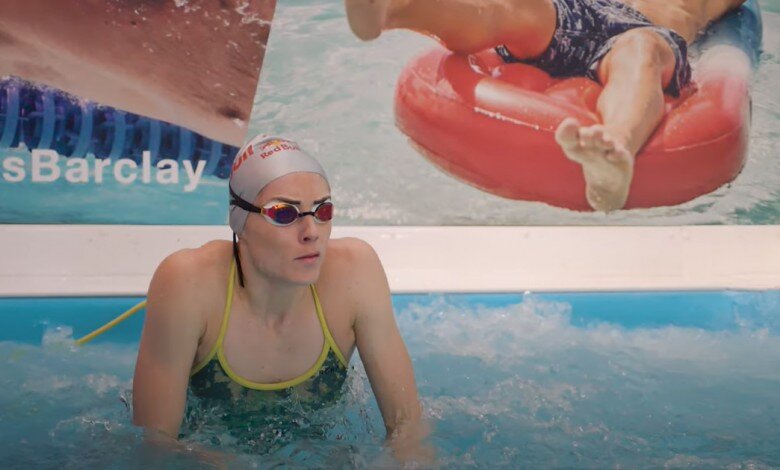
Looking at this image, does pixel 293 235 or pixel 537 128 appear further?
pixel 537 128

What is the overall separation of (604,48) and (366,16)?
1.48 meters

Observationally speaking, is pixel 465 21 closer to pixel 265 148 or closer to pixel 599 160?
pixel 599 160

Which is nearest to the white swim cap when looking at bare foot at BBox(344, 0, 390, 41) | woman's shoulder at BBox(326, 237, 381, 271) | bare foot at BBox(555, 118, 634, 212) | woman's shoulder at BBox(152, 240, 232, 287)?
woman's shoulder at BBox(152, 240, 232, 287)

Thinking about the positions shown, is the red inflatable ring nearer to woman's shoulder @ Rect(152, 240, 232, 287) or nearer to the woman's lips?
woman's shoulder @ Rect(152, 240, 232, 287)

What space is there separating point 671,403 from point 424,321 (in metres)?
1.49

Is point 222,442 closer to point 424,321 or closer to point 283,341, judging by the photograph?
point 283,341

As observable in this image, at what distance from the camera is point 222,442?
2.47 meters

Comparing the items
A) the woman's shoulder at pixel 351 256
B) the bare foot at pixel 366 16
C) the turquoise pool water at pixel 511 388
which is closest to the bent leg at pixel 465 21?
the bare foot at pixel 366 16

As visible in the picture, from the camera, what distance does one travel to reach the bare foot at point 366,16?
5.18 metres

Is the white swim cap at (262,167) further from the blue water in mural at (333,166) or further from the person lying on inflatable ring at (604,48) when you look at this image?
the person lying on inflatable ring at (604,48)

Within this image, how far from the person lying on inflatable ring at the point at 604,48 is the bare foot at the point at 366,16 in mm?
269

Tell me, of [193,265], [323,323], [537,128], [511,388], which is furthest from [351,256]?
[537,128]

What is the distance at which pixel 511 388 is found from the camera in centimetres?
345

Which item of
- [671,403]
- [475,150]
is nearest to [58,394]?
[671,403]
